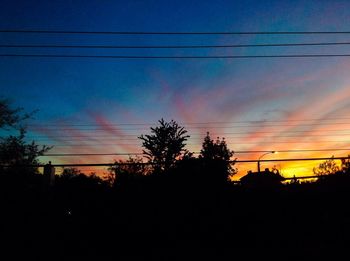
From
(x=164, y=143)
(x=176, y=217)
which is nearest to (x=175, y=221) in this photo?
(x=176, y=217)

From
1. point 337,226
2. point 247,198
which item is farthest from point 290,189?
point 337,226

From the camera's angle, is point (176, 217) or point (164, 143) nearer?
point (176, 217)

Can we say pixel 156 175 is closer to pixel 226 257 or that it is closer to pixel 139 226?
pixel 139 226

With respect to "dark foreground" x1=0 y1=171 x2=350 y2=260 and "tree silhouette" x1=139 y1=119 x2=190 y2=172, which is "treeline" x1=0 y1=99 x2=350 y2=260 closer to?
"dark foreground" x1=0 y1=171 x2=350 y2=260

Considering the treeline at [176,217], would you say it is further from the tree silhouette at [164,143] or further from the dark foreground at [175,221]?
the tree silhouette at [164,143]

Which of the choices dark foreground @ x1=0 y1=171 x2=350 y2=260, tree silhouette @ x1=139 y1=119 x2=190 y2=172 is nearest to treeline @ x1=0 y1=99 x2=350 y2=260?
dark foreground @ x1=0 y1=171 x2=350 y2=260

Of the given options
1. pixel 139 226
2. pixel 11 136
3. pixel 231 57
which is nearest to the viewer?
pixel 139 226

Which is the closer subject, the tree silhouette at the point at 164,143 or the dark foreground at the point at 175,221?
the dark foreground at the point at 175,221

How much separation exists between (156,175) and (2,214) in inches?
217

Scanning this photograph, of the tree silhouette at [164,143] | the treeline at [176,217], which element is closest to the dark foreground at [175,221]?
the treeline at [176,217]

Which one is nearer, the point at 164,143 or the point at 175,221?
the point at 175,221

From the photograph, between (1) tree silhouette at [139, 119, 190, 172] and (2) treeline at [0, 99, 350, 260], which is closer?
(2) treeline at [0, 99, 350, 260]

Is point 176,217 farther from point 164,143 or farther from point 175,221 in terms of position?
point 164,143

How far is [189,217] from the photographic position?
34.0ft
